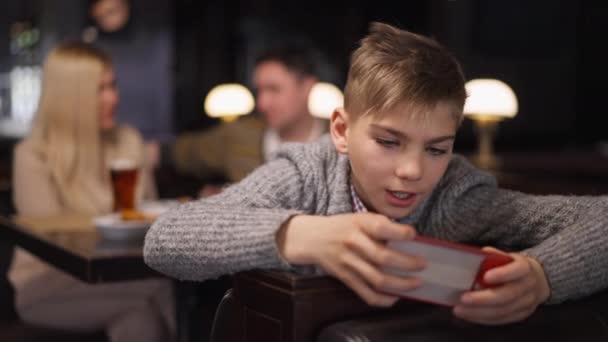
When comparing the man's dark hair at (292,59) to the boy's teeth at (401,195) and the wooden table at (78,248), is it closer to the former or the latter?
the wooden table at (78,248)

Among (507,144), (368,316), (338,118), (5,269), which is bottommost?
(507,144)

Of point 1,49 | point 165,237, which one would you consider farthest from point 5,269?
point 1,49

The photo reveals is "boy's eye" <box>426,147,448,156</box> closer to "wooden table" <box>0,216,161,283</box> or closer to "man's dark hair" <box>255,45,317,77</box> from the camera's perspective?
"wooden table" <box>0,216,161,283</box>

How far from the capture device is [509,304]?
41.1 inches

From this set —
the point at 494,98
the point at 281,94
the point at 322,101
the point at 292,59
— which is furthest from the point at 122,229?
the point at 494,98

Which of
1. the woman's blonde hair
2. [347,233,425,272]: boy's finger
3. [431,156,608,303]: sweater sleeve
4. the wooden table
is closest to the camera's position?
[347,233,425,272]: boy's finger

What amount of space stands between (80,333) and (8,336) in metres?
0.19

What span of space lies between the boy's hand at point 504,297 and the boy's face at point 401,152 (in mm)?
174

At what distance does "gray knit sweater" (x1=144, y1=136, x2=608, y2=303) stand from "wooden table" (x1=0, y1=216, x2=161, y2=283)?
1.97 feet

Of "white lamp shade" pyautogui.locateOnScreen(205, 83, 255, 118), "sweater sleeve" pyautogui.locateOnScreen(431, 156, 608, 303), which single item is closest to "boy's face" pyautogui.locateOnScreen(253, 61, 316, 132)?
"white lamp shade" pyautogui.locateOnScreen(205, 83, 255, 118)

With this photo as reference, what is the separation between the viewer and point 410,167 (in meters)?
1.15

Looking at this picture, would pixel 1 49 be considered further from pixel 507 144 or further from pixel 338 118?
pixel 338 118

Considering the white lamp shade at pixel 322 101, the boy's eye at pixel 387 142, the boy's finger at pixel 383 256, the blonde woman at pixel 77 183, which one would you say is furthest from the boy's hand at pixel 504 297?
the white lamp shade at pixel 322 101

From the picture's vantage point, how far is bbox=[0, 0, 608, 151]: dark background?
6383 mm
